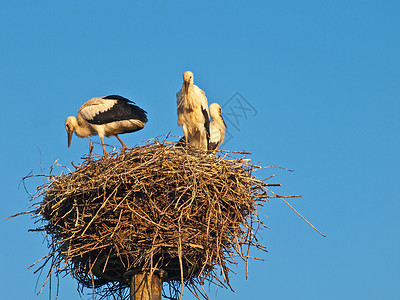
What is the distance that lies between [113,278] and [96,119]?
11.6ft

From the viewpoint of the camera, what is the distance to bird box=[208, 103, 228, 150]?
438 inches

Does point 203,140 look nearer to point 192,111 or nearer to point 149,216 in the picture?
point 192,111

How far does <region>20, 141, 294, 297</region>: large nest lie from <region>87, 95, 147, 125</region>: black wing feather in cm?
247

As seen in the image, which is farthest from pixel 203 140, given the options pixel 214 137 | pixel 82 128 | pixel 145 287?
pixel 145 287

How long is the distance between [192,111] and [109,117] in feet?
4.43

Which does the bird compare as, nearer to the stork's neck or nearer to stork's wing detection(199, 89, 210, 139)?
stork's wing detection(199, 89, 210, 139)

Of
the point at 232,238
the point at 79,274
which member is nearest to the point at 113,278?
the point at 79,274

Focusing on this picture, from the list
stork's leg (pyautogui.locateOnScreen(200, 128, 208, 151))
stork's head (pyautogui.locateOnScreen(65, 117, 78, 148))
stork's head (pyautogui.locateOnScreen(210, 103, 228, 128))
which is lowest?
stork's leg (pyautogui.locateOnScreen(200, 128, 208, 151))

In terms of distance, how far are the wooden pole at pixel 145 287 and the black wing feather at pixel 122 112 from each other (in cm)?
362

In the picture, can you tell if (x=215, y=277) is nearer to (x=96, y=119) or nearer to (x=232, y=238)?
(x=232, y=238)

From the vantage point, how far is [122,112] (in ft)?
33.9

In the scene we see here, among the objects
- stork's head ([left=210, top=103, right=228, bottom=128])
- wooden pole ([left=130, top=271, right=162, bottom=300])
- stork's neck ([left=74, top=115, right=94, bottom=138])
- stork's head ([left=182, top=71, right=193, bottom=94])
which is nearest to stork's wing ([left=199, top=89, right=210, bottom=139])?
stork's head ([left=182, top=71, right=193, bottom=94])

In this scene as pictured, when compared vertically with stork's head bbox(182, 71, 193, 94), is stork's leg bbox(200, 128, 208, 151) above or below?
below

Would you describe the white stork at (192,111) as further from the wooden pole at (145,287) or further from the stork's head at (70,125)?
the wooden pole at (145,287)
